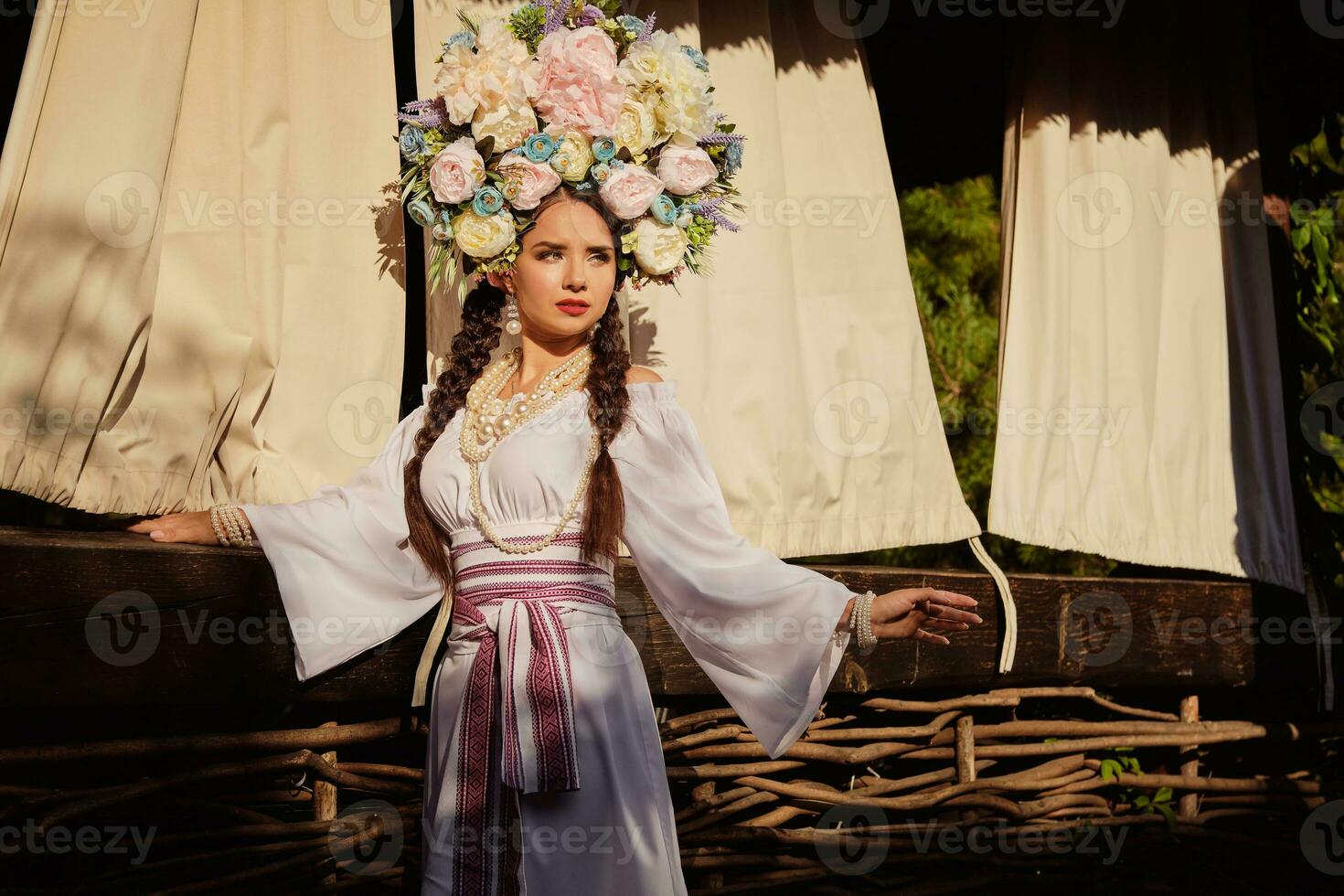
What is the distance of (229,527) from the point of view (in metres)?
2.60

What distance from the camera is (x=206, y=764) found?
2682 mm

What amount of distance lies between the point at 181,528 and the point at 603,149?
116 cm

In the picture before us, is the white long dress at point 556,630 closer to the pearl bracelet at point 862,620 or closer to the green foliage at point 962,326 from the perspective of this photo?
the pearl bracelet at point 862,620

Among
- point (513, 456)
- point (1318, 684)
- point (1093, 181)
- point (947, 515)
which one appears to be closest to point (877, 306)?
point (947, 515)

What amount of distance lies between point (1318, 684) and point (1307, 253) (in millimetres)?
1522

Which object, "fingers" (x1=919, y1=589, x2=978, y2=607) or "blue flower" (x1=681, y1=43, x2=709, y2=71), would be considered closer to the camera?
"fingers" (x1=919, y1=589, x2=978, y2=607)

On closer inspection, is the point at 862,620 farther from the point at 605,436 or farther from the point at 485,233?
the point at 485,233

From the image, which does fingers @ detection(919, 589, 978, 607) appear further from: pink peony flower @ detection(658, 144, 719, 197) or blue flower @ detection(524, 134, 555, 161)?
blue flower @ detection(524, 134, 555, 161)

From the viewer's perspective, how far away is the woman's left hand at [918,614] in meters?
2.37

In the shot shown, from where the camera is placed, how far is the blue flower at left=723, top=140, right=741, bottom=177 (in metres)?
2.88

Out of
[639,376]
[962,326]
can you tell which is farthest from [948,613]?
[962,326]

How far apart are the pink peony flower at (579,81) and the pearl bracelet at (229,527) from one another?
1047 millimetres

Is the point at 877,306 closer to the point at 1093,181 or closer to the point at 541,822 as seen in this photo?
the point at 1093,181

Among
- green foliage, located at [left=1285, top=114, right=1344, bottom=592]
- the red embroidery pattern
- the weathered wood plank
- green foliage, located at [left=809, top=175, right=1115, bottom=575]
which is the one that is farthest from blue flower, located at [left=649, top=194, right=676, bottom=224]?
green foliage, located at [left=809, top=175, right=1115, bottom=575]
